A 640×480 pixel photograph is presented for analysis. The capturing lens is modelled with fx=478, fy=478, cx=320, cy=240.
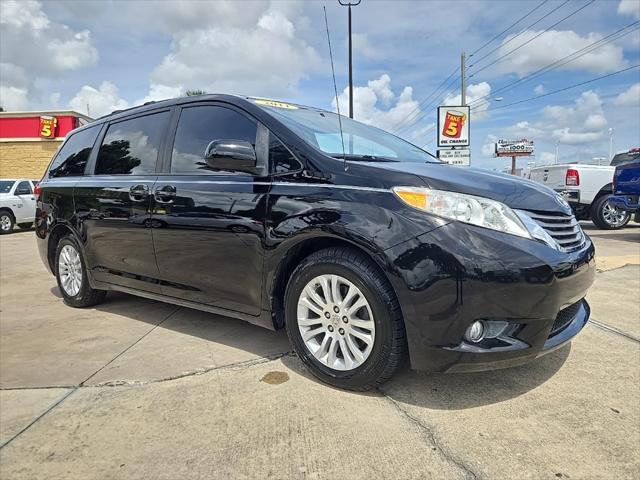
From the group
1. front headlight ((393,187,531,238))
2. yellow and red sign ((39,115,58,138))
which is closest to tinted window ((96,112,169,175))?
front headlight ((393,187,531,238))

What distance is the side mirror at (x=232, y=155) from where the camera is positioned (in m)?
2.84

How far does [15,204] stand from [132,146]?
13.5 m

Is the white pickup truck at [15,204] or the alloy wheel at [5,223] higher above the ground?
the white pickup truck at [15,204]

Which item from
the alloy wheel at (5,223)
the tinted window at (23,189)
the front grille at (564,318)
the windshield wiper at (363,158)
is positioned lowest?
the front grille at (564,318)

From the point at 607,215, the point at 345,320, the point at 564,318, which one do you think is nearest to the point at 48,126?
the point at 607,215

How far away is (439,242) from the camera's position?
7.42 ft

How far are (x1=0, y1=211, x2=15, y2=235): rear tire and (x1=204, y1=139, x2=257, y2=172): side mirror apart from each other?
14.6 metres

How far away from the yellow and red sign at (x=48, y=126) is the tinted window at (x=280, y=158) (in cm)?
2607

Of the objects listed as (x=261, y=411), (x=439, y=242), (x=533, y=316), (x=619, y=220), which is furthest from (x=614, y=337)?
(x=619, y=220)

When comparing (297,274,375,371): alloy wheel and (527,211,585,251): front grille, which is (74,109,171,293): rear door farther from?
(527,211,585,251): front grille

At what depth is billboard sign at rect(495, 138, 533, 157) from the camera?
61125 millimetres

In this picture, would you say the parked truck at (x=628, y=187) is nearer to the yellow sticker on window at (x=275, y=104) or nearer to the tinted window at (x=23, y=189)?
the yellow sticker on window at (x=275, y=104)

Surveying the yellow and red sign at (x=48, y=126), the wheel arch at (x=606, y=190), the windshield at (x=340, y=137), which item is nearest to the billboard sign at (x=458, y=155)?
the wheel arch at (x=606, y=190)

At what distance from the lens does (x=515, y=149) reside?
201 ft
